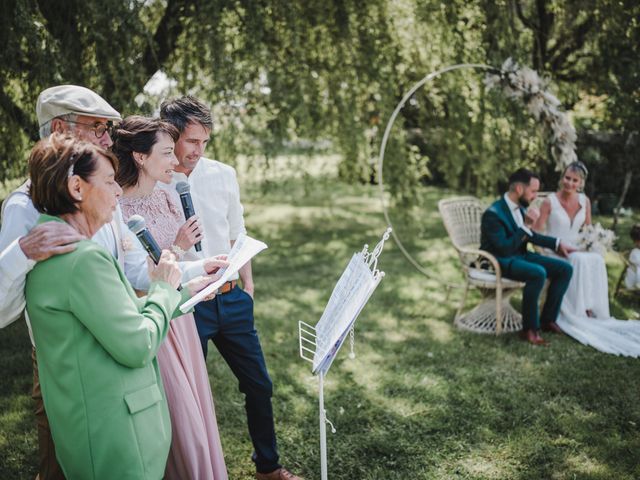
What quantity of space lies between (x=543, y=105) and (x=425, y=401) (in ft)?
12.7

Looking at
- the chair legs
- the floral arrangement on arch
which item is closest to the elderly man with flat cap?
the chair legs

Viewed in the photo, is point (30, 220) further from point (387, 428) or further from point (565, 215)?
point (565, 215)

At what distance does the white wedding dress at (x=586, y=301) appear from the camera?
5.24 meters

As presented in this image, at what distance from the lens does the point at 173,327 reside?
243 cm

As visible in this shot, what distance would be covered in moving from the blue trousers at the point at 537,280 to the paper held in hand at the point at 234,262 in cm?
369

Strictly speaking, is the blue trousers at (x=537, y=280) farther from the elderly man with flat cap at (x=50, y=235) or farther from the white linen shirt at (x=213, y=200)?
the elderly man with flat cap at (x=50, y=235)

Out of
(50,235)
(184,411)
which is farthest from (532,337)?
(50,235)

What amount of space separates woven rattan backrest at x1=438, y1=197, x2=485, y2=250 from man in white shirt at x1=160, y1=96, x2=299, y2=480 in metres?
3.75

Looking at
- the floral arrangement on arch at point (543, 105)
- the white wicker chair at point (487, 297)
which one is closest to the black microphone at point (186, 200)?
the white wicker chair at point (487, 297)

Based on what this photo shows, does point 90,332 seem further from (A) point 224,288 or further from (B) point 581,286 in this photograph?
(B) point 581,286

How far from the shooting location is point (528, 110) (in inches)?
261

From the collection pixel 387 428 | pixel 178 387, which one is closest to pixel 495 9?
pixel 387 428

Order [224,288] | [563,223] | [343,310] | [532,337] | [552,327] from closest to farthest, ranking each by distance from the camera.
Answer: [343,310], [224,288], [532,337], [552,327], [563,223]

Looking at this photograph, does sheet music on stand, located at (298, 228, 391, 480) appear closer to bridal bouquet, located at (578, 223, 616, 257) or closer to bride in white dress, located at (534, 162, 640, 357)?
bride in white dress, located at (534, 162, 640, 357)
